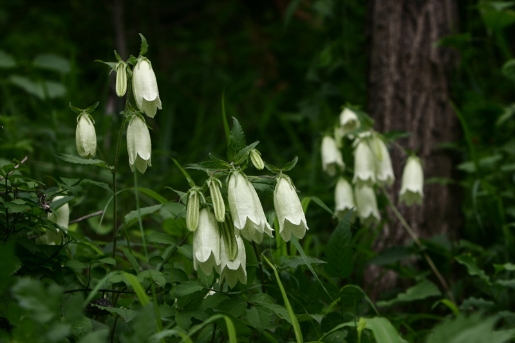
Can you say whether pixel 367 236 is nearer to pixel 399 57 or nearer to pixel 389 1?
pixel 399 57

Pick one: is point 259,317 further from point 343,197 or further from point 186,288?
point 343,197

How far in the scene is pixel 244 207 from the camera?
4.70 ft

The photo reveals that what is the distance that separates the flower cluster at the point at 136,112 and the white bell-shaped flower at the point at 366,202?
47.7 inches

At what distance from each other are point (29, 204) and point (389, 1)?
2260 millimetres

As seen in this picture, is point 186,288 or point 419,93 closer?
point 186,288

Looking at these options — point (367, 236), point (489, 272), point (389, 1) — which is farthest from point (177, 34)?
point (489, 272)

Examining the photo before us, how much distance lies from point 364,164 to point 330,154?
226mm

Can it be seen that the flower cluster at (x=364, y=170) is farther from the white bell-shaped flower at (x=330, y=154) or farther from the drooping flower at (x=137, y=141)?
the drooping flower at (x=137, y=141)

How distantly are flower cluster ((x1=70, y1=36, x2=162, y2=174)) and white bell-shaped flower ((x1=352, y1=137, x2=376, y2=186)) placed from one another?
1128 mm

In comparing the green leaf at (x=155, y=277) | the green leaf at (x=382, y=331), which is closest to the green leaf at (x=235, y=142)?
the green leaf at (x=155, y=277)

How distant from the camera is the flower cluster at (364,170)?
248 cm

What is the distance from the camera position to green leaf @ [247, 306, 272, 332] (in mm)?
1451

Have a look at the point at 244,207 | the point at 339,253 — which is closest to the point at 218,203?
the point at 244,207

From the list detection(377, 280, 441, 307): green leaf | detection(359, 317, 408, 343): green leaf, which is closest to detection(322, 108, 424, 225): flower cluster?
detection(377, 280, 441, 307): green leaf
